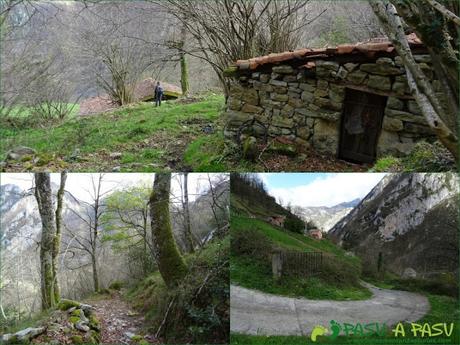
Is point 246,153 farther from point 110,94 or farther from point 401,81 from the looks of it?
point 110,94

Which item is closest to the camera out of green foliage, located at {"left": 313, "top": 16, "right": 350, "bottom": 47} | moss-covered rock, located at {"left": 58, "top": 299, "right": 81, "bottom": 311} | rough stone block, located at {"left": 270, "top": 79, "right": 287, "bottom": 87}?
moss-covered rock, located at {"left": 58, "top": 299, "right": 81, "bottom": 311}

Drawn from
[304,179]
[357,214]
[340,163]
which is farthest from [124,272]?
[340,163]

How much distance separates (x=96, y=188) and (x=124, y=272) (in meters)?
0.78

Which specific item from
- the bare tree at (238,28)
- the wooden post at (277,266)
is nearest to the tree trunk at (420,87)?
the wooden post at (277,266)

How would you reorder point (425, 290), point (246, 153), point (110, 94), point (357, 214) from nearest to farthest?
1. point (425, 290)
2. point (357, 214)
3. point (246, 153)
4. point (110, 94)

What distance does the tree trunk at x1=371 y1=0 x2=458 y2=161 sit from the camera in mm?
3266

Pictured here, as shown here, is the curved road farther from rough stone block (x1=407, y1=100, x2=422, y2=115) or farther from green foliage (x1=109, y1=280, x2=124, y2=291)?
rough stone block (x1=407, y1=100, x2=422, y2=115)

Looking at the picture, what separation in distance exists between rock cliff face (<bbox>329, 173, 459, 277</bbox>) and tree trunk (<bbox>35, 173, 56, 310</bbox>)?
93.7 inches

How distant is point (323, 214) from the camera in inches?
153

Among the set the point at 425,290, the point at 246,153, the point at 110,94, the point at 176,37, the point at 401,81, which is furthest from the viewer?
the point at 110,94

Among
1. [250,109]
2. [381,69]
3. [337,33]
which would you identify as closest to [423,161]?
[381,69]

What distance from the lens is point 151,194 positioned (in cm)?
389

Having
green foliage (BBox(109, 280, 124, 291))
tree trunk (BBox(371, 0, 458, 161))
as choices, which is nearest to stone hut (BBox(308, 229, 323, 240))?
tree trunk (BBox(371, 0, 458, 161))

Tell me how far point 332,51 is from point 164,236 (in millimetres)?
3488
